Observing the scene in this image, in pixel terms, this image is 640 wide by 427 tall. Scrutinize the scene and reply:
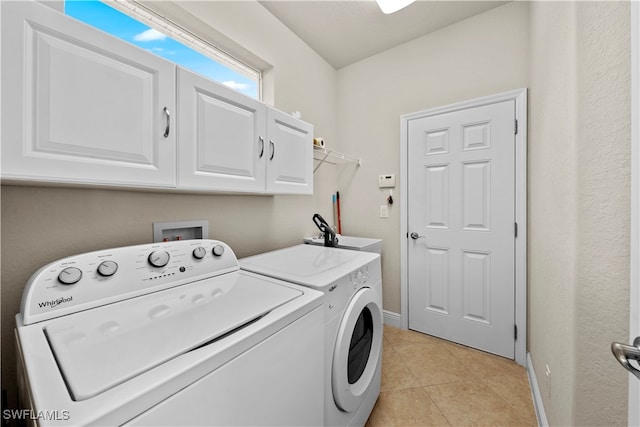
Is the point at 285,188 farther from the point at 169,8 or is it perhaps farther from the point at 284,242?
the point at 169,8

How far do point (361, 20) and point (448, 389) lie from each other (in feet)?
9.98

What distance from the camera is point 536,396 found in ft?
4.98

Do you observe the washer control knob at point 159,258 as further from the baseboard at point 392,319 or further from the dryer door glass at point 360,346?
the baseboard at point 392,319

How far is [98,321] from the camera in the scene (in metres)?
0.74

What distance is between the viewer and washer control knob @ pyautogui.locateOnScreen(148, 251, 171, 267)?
1.02 metres

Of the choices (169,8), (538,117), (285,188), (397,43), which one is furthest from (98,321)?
(397,43)

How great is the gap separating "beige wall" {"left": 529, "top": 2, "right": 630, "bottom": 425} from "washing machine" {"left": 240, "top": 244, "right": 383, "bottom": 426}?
79 cm

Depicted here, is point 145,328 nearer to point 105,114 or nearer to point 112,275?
point 112,275

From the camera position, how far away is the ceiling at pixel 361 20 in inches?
78.2

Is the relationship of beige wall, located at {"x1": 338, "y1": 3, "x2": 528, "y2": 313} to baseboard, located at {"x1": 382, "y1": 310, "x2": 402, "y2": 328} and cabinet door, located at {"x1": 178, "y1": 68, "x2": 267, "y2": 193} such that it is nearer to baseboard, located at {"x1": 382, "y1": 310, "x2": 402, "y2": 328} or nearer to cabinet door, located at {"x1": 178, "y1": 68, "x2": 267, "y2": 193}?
baseboard, located at {"x1": 382, "y1": 310, "x2": 402, "y2": 328}

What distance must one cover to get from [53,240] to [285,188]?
1.12m

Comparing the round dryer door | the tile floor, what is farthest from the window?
the tile floor

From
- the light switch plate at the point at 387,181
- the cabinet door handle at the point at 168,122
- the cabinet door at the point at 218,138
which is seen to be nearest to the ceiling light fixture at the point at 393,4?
the cabinet door at the point at 218,138

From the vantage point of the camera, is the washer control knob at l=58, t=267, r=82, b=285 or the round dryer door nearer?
the washer control knob at l=58, t=267, r=82, b=285
